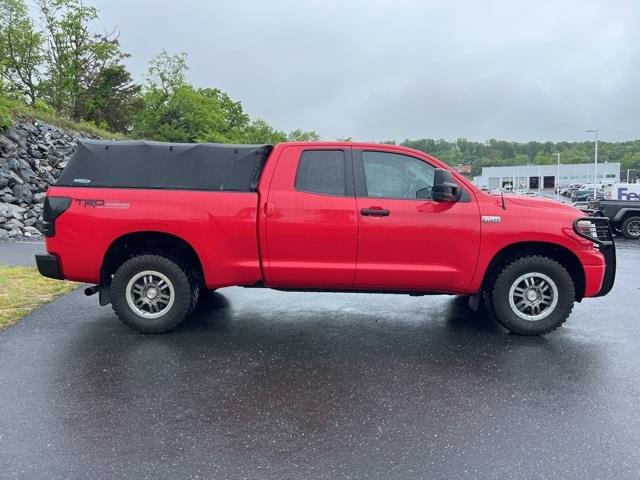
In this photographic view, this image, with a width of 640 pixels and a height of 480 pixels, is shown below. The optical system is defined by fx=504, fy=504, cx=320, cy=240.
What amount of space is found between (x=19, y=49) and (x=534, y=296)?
37.6 meters

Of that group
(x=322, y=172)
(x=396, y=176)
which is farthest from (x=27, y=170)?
(x=396, y=176)

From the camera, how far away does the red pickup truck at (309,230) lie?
16.3ft

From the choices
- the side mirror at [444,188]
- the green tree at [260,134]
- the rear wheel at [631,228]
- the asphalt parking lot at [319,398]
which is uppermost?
the green tree at [260,134]

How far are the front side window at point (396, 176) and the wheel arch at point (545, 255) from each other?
1013mm

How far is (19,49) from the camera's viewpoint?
3288cm

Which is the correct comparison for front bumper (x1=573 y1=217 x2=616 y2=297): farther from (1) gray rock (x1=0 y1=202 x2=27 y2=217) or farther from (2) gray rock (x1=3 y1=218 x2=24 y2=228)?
(1) gray rock (x1=0 y1=202 x2=27 y2=217)

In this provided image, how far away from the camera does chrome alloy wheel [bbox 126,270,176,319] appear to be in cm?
519

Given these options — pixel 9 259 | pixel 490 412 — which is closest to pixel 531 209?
pixel 490 412

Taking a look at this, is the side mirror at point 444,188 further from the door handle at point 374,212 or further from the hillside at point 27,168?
the hillside at point 27,168

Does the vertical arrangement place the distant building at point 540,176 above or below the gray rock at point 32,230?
above

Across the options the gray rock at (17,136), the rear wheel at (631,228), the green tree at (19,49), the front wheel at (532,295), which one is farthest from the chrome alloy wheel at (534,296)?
the green tree at (19,49)

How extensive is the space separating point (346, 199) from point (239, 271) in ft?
4.26

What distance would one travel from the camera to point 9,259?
952 centimetres

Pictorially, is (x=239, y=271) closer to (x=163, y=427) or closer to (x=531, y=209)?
(x=163, y=427)
